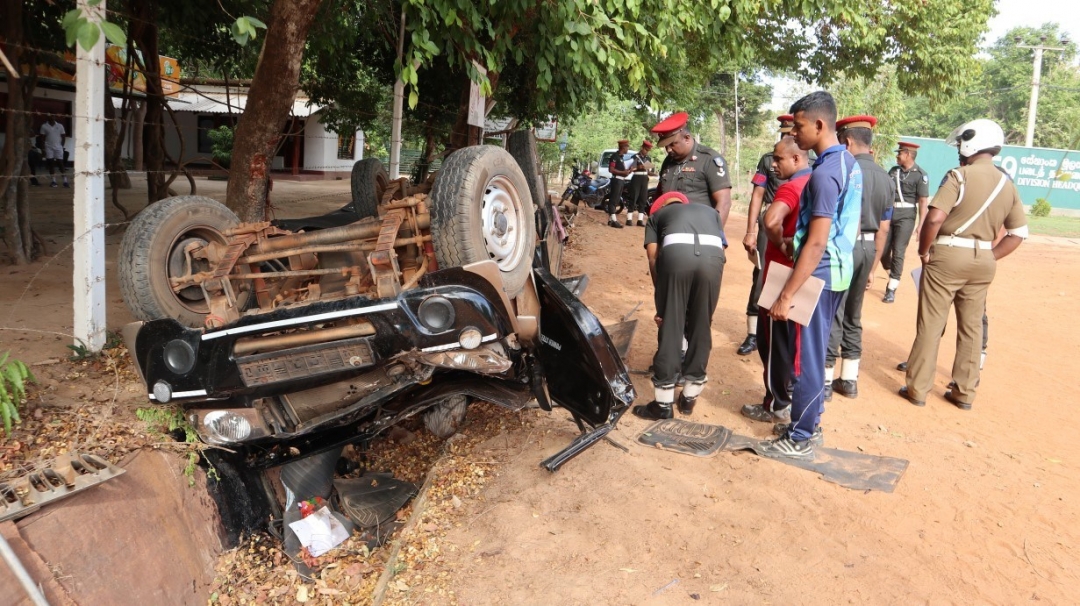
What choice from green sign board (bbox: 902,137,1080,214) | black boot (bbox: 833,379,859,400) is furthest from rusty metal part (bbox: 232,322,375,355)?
green sign board (bbox: 902,137,1080,214)

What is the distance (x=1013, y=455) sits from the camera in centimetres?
444

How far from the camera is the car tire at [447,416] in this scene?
14.4 ft

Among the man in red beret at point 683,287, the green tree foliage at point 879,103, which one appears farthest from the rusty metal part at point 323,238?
the green tree foliage at point 879,103

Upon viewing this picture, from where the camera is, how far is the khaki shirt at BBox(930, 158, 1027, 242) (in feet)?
16.2

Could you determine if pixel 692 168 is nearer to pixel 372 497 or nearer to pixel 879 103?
pixel 372 497

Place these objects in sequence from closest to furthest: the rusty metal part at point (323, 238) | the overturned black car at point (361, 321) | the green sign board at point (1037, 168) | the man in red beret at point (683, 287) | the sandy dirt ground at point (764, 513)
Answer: the sandy dirt ground at point (764, 513) < the overturned black car at point (361, 321) < the rusty metal part at point (323, 238) < the man in red beret at point (683, 287) < the green sign board at point (1037, 168)

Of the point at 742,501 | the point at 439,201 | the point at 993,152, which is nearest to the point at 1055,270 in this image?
the point at 993,152

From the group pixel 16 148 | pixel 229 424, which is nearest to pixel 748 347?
pixel 229 424

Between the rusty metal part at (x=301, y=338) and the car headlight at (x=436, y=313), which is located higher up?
the car headlight at (x=436, y=313)

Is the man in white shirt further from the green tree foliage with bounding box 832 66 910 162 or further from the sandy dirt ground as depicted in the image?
the green tree foliage with bounding box 832 66 910 162

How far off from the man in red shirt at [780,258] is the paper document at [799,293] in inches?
3.3

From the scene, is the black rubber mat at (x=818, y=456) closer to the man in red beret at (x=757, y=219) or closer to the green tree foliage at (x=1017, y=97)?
the man in red beret at (x=757, y=219)

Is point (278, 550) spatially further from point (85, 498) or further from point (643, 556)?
point (643, 556)

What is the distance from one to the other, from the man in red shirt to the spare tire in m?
1.44
